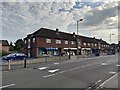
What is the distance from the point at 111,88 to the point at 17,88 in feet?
14.8

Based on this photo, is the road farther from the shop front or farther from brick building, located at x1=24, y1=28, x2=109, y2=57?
the shop front

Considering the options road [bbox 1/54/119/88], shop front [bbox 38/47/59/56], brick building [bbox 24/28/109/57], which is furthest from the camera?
shop front [bbox 38/47/59/56]

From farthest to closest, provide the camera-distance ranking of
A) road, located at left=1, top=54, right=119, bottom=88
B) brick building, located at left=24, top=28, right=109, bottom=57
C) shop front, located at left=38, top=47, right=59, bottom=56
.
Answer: shop front, located at left=38, top=47, right=59, bottom=56 < brick building, located at left=24, top=28, right=109, bottom=57 < road, located at left=1, top=54, right=119, bottom=88

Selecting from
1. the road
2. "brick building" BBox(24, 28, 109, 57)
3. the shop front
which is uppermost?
"brick building" BBox(24, 28, 109, 57)

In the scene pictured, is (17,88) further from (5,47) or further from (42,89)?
(5,47)

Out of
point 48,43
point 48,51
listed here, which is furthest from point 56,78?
point 48,51

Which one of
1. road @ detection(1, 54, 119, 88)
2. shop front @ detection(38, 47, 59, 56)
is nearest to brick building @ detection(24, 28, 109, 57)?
shop front @ detection(38, 47, 59, 56)

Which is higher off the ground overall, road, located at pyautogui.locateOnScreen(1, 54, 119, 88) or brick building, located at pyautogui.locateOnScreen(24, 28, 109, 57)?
brick building, located at pyautogui.locateOnScreen(24, 28, 109, 57)

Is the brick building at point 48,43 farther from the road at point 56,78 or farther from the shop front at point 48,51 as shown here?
the road at point 56,78

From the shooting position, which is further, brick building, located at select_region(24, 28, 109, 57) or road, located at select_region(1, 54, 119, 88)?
brick building, located at select_region(24, 28, 109, 57)

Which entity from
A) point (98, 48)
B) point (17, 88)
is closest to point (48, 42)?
point (98, 48)

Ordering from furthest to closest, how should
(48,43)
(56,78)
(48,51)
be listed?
(48,51)
(48,43)
(56,78)

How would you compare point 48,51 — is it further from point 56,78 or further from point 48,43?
point 56,78

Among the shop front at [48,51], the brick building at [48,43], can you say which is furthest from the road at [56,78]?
the shop front at [48,51]
